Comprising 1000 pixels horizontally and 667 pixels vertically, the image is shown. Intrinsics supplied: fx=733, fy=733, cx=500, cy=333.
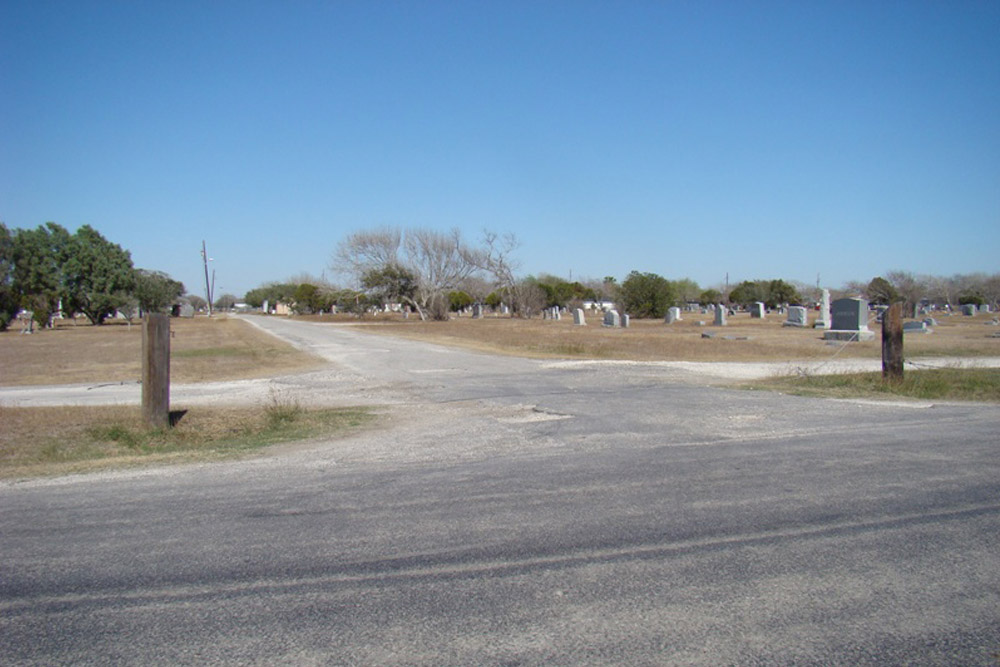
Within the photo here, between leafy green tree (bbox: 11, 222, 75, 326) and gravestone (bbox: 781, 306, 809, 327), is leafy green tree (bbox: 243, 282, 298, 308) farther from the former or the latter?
gravestone (bbox: 781, 306, 809, 327)

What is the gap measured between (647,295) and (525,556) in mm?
58714

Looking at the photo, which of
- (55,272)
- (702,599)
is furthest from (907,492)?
(55,272)

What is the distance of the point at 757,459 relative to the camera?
7.23 meters

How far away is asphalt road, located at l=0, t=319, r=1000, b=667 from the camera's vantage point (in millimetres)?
3402

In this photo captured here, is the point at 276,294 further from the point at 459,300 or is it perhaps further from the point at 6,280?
the point at 6,280

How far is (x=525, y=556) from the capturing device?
175 inches

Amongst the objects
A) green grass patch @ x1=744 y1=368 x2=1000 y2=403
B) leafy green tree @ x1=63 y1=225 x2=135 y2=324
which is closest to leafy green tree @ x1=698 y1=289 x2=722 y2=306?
leafy green tree @ x1=63 y1=225 x2=135 y2=324

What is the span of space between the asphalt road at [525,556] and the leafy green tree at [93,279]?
228 ft

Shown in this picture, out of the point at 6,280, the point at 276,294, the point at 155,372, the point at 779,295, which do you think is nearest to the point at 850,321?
the point at 155,372

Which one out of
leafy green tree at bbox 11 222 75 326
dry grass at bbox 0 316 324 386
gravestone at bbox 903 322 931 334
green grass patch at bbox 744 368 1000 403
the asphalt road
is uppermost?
leafy green tree at bbox 11 222 75 326

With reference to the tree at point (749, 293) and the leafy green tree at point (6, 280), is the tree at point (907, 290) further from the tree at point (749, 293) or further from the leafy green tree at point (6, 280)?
the leafy green tree at point (6, 280)

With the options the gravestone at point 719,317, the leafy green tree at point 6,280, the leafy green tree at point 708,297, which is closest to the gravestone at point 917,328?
the gravestone at point 719,317

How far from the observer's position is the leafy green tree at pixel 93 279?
6812 centimetres

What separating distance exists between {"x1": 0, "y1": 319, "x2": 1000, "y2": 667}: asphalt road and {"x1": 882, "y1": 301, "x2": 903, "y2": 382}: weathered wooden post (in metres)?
5.85
